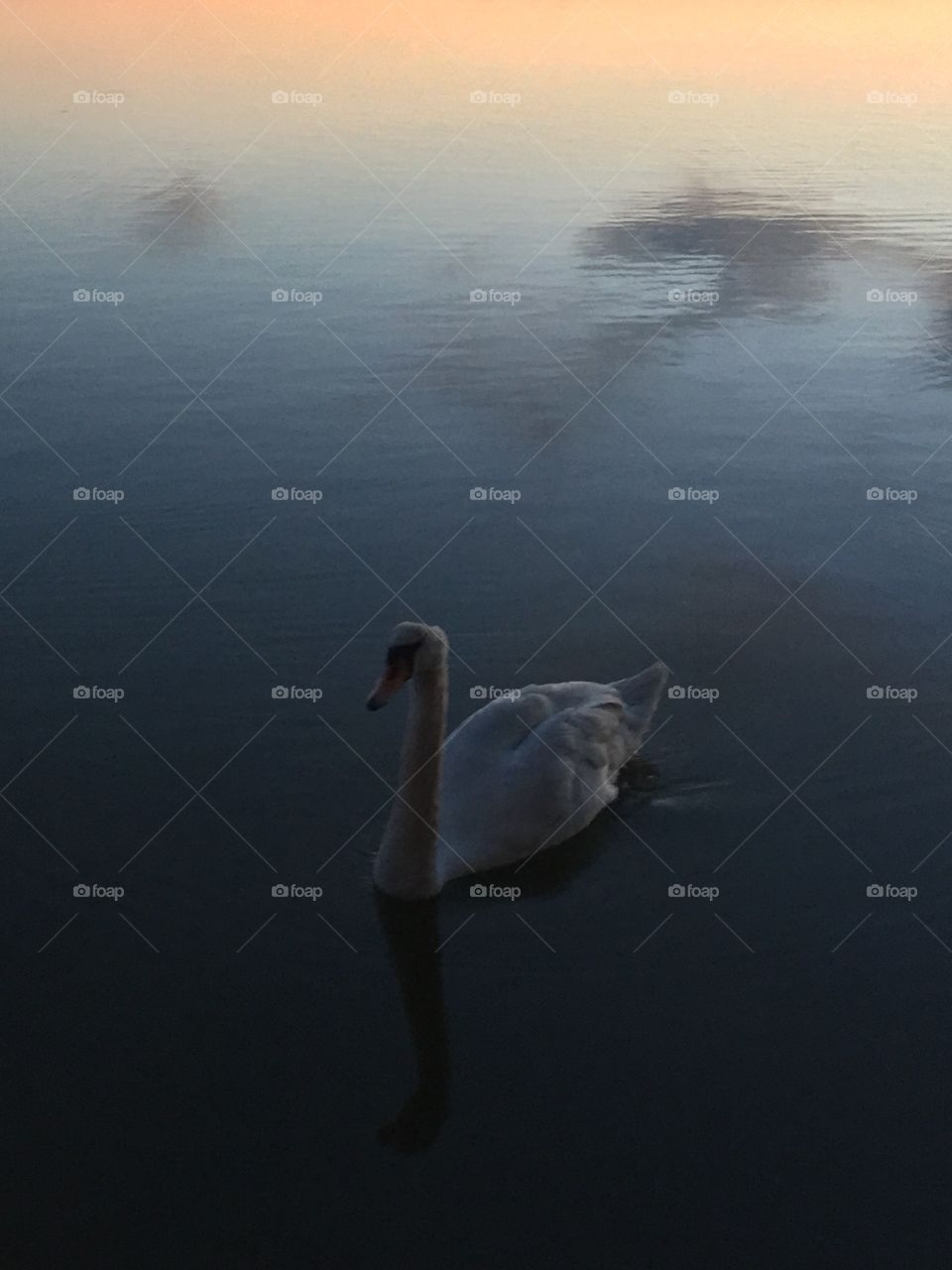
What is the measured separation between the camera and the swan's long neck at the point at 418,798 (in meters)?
8.34

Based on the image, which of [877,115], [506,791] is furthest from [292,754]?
[877,115]

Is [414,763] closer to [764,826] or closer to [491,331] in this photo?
[764,826]

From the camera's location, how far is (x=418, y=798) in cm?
836

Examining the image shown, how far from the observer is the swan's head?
8.07m

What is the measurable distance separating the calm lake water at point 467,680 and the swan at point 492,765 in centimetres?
26

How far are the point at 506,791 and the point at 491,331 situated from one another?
336 inches

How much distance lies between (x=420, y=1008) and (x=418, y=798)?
1083mm
